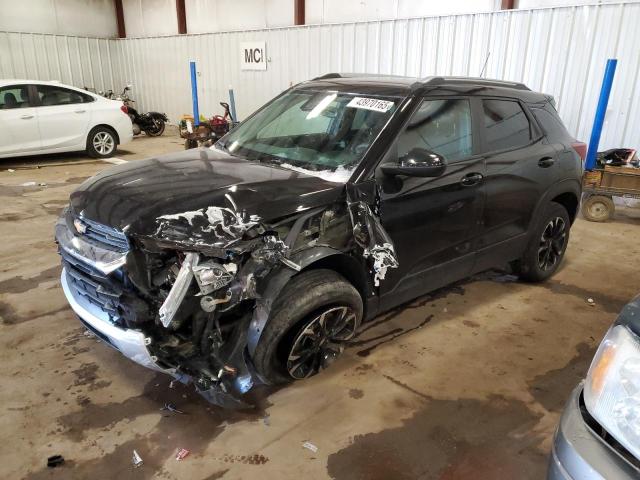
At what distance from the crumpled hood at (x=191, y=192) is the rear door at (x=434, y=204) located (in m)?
0.46

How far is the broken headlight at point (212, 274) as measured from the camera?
7.38 feet

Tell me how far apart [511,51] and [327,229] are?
21.0 ft

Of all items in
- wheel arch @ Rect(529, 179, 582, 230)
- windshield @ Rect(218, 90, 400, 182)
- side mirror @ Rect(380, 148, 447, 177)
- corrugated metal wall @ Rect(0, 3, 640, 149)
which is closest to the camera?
side mirror @ Rect(380, 148, 447, 177)

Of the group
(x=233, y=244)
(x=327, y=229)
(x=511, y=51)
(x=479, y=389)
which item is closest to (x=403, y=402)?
(x=479, y=389)

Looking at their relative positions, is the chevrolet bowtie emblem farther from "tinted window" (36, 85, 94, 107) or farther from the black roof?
"tinted window" (36, 85, 94, 107)

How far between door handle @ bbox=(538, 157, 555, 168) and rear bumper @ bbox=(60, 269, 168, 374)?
3101 millimetres

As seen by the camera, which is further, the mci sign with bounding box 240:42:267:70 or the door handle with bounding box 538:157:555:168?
the mci sign with bounding box 240:42:267:70

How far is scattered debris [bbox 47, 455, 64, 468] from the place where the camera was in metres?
2.32

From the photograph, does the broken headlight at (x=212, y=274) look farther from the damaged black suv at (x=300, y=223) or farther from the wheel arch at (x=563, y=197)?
the wheel arch at (x=563, y=197)

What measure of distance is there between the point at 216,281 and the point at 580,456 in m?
1.56

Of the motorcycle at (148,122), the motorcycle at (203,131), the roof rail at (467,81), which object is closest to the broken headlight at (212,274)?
the roof rail at (467,81)

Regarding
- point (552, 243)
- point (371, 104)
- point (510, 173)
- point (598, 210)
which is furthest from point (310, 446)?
point (598, 210)

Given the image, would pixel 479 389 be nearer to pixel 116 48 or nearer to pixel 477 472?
pixel 477 472

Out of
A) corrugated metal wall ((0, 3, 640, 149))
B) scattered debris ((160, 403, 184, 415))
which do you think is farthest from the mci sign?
scattered debris ((160, 403, 184, 415))
